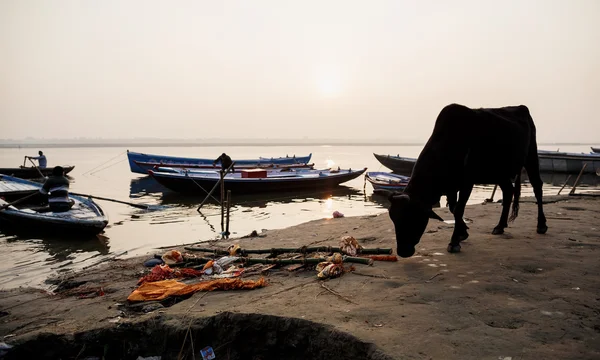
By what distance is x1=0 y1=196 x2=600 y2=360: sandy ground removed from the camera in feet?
11.3

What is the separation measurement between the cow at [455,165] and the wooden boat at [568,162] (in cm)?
3787

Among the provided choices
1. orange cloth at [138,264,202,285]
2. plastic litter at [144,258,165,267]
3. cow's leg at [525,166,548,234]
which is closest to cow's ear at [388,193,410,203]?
cow's leg at [525,166,548,234]

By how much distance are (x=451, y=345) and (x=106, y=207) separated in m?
21.0

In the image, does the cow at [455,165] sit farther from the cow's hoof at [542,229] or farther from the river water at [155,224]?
the river water at [155,224]

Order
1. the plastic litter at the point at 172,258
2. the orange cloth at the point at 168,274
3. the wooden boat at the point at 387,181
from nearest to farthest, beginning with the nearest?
the orange cloth at the point at 168,274, the plastic litter at the point at 172,258, the wooden boat at the point at 387,181

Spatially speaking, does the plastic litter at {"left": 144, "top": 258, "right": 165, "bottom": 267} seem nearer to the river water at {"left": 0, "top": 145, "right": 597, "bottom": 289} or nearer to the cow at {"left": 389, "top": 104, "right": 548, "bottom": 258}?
the river water at {"left": 0, "top": 145, "right": 597, "bottom": 289}

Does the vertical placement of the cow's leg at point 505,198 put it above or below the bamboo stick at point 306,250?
above

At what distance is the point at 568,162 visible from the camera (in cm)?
3838

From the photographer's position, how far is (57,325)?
17.0 feet

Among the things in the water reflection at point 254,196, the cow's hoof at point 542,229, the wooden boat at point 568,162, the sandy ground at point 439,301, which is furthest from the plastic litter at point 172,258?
the wooden boat at point 568,162

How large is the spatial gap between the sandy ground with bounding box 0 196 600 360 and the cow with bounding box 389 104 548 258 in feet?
2.36

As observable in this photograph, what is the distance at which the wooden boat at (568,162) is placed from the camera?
36625 millimetres

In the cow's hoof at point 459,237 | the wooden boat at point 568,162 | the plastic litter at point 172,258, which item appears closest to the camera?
the cow's hoof at point 459,237

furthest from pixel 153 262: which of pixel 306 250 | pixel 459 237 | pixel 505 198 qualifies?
pixel 505 198
